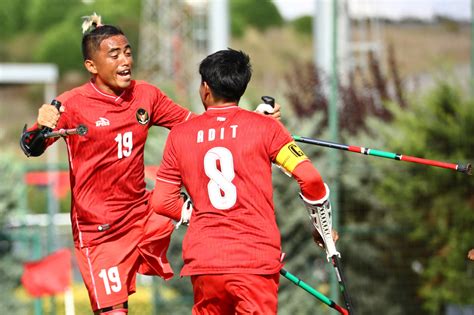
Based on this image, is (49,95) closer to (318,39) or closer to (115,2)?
(115,2)

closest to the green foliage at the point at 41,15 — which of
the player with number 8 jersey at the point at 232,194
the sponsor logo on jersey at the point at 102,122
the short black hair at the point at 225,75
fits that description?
the sponsor logo on jersey at the point at 102,122

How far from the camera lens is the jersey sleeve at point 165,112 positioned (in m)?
6.68

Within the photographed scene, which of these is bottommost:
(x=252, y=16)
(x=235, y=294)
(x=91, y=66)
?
(x=235, y=294)

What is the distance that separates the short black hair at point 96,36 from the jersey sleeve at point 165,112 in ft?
1.47

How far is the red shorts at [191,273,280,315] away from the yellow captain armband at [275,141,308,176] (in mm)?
539

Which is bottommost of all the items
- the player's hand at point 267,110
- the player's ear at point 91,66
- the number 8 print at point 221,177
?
the number 8 print at point 221,177

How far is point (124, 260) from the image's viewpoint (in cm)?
656

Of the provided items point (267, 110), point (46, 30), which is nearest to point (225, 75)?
point (267, 110)

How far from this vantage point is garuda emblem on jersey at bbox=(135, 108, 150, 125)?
6.50 m

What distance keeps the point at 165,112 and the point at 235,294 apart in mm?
1632

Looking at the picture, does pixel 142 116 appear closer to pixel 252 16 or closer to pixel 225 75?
pixel 225 75

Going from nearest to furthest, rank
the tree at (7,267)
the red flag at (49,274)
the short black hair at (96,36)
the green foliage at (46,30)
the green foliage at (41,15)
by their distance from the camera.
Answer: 1. the short black hair at (96,36)
2. the red flag at (49,274)
3. the tree at (7,267)
4. the green foliage at (46,30)
5. the green foliage at (41,15)

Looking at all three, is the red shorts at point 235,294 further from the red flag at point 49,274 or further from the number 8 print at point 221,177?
the red flag at point 49,274

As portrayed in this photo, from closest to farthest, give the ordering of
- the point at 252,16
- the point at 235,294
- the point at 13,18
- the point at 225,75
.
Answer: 1. the point at 235,294
2. the point at 225,75
3. the point at 252,16
4. the point at 13,18
